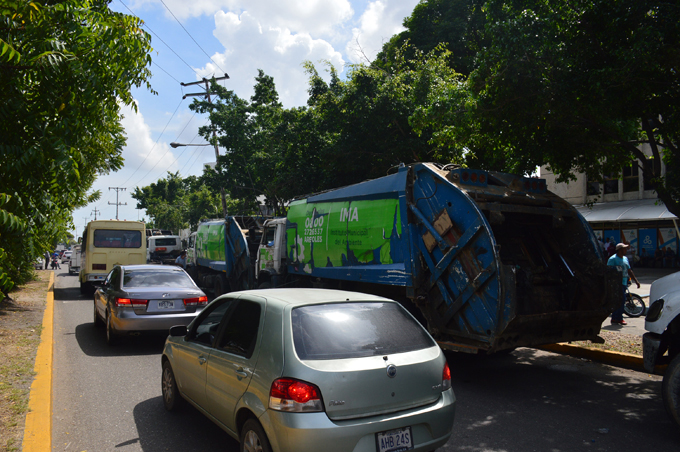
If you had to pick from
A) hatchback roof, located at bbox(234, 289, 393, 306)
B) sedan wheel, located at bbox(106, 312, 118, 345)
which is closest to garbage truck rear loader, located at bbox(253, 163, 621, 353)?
hatchback roof, located at bbox(234, 289, 393, 306)

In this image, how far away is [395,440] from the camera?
3305mm

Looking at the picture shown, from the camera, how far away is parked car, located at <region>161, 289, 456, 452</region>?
317 centimetres

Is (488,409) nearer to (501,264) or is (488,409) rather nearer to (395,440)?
(501,264)

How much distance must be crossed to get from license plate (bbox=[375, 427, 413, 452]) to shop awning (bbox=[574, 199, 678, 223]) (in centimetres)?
2013

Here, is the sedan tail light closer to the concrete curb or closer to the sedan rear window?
the sedan rear window

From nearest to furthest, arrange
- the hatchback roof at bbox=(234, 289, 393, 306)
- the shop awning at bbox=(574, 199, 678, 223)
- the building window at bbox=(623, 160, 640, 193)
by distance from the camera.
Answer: the hatchback roof at bbox=(234, 289, 393, 306) < the shop awning at bbox=(574, 199, 678, 223) < the building window at bbox=(623, 160, 640, 193)

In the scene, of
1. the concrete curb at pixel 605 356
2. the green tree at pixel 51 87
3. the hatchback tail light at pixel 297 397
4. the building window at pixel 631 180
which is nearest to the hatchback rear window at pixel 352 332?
the hatchback tail light at pixel 297 397

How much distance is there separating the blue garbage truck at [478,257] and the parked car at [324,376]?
221 centimetres

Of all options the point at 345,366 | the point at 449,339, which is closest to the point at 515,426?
the point at 449,339

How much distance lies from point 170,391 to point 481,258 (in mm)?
3834

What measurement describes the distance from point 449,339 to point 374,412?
345 cm

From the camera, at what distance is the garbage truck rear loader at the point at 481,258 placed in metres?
5.95

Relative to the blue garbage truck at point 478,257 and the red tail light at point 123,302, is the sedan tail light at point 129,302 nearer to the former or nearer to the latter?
the red tail light at point 123,302

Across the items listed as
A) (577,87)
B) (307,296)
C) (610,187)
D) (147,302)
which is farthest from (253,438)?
(610,187)
